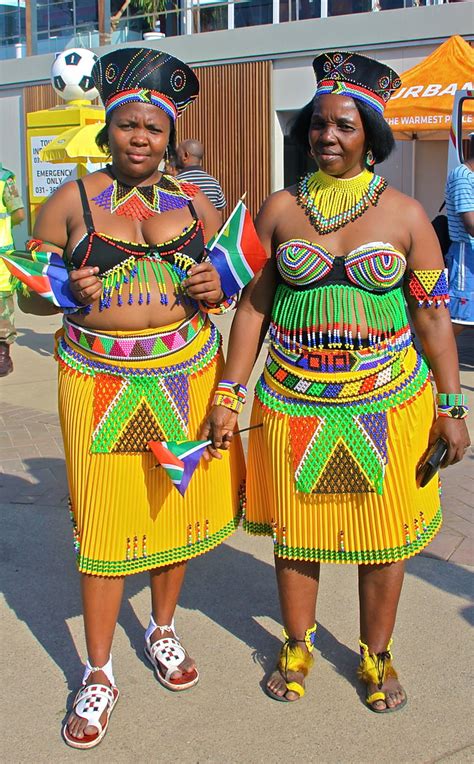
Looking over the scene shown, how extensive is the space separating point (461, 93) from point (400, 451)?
5671mm

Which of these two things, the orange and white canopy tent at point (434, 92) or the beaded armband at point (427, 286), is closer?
the beaded armband at point (427, 286)

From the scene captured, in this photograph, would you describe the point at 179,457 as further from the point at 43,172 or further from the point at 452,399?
the point at 43,172

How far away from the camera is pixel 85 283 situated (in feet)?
8.74

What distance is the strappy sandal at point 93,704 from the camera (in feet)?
8.91

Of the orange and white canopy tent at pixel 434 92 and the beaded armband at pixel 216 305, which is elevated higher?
the orange and white canopy tent at pixel 434 92

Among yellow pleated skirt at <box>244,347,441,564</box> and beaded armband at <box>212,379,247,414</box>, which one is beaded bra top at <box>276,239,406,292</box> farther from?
beaded armband at <box>212,379,247,414</box>

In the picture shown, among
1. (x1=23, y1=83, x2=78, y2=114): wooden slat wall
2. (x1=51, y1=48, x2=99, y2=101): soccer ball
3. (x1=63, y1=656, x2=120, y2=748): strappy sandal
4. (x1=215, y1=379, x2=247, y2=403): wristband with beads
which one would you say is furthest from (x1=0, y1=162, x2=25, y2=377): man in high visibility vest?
(x1=23, y1=83, x2=78, y2=114): wooden slat wall

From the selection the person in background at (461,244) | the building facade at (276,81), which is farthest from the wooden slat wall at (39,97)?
the person in background at (461,244)

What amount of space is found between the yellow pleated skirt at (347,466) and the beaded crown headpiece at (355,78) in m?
0.82

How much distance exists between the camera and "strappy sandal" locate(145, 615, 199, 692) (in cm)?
303

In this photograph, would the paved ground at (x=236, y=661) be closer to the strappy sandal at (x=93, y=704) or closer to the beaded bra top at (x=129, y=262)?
the strappy sandal at (x=93, y=704)

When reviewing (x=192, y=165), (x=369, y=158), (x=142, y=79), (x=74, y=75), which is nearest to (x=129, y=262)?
(x=142, y=79)

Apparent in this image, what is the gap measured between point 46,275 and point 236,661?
1.55 meters

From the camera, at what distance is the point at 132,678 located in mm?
3094
